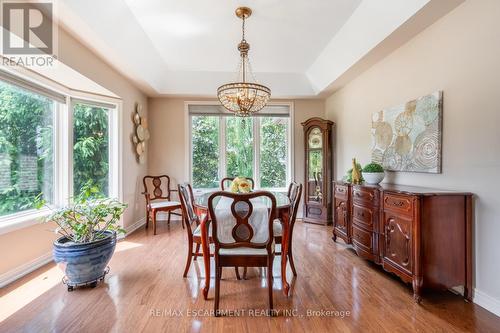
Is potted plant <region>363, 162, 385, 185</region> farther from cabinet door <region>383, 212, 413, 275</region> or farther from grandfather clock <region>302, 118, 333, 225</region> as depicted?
grandfather clock <region>302, 118, 333, 225</region>

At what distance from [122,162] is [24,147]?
3.86ft

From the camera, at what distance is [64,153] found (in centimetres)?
298

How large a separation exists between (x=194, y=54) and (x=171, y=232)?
277cm

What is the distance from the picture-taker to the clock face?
4.23 meters

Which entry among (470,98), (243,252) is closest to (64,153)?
(243,252)

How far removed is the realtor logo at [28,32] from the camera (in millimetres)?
1781

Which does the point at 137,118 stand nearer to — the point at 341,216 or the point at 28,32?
the point at 28,32

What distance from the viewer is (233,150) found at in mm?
4629

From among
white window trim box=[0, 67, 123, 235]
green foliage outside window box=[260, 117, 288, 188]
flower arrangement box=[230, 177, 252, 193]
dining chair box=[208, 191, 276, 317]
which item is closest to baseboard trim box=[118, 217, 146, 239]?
white window trim box=[0, 67, 123, 235]

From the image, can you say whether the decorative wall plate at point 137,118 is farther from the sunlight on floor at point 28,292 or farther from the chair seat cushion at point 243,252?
the chair seat cushion at point 243,252

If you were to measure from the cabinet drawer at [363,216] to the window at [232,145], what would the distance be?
198 cm

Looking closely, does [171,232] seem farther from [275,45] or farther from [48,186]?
[275,45]

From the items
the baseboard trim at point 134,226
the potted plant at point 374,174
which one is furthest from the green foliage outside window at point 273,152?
the baseboard trim at point 134,226

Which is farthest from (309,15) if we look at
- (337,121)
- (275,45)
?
(337,121)
